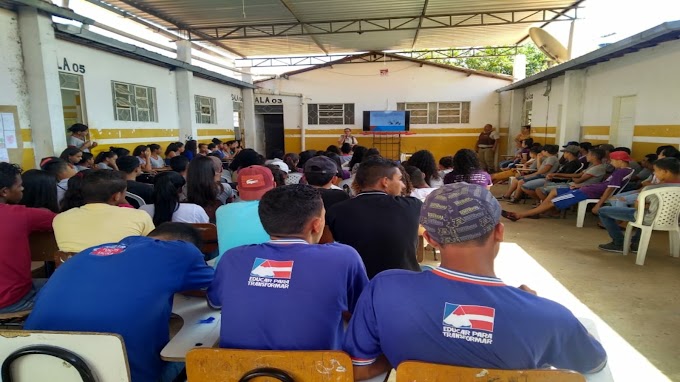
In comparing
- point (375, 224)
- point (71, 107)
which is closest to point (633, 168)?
point (375, 224)

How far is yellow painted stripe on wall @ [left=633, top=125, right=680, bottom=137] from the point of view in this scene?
5814 millimetres

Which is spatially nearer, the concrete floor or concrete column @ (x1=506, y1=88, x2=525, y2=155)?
the concrete floor

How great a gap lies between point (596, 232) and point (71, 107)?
9142mm

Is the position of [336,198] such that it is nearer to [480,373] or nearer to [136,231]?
[136,231]

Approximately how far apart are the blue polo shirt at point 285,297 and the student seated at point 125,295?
0.28m

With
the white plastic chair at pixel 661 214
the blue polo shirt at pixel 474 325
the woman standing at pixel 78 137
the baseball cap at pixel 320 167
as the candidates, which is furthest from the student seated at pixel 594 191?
the woman standing at pixel 78 137

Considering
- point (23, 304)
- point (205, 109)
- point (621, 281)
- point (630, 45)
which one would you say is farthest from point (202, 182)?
point (205, 109)

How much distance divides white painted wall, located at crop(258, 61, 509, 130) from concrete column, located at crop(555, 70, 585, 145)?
540cm

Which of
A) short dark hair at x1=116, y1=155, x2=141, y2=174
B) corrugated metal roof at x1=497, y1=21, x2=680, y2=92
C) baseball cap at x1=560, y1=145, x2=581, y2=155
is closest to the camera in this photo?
short dark hair at x1=116, y1=155, x2=141, y2=174

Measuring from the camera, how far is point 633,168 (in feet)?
19.1

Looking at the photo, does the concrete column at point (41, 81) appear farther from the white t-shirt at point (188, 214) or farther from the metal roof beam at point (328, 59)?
the metal roof beam at point (328, 59)

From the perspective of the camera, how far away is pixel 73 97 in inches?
305

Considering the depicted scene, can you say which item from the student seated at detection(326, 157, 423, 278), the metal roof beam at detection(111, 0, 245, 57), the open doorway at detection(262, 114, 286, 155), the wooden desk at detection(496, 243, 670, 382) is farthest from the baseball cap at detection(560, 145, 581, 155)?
the open doorway at detection(262, 114, 286, 155)

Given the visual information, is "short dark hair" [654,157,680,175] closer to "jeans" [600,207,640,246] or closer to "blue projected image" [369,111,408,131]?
"jeans" [600,207,640,246]
